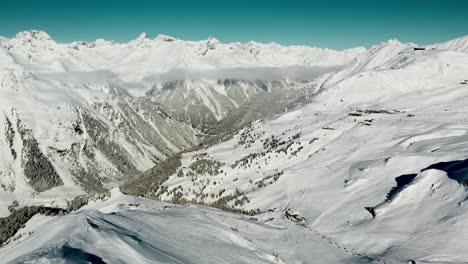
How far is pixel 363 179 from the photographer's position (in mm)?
89688

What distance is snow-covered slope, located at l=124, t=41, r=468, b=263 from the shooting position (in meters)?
55.5

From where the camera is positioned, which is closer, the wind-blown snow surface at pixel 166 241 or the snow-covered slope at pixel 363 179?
the wind-blown snow surface at pixel 166 241

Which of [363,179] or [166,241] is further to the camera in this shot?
[363,179]

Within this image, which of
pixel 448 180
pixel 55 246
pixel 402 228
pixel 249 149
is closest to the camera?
pixel 55 246

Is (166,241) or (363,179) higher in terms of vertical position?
(166,241)

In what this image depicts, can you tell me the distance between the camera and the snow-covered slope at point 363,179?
5550 cm

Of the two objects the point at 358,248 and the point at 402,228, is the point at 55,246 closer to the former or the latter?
the point at 358,248

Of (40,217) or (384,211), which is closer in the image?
(384,211)

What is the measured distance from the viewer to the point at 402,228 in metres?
58.8

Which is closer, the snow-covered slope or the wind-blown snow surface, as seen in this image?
the wind-blown snow surface

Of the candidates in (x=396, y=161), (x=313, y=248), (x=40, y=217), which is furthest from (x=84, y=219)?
(x=40, y=217)

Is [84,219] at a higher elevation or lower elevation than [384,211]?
higher

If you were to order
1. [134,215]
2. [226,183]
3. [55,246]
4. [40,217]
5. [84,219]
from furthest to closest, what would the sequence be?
[226,183] < [40,217] < [134,215] < [84,219] < [55,246]

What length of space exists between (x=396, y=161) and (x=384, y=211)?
2820 cm
